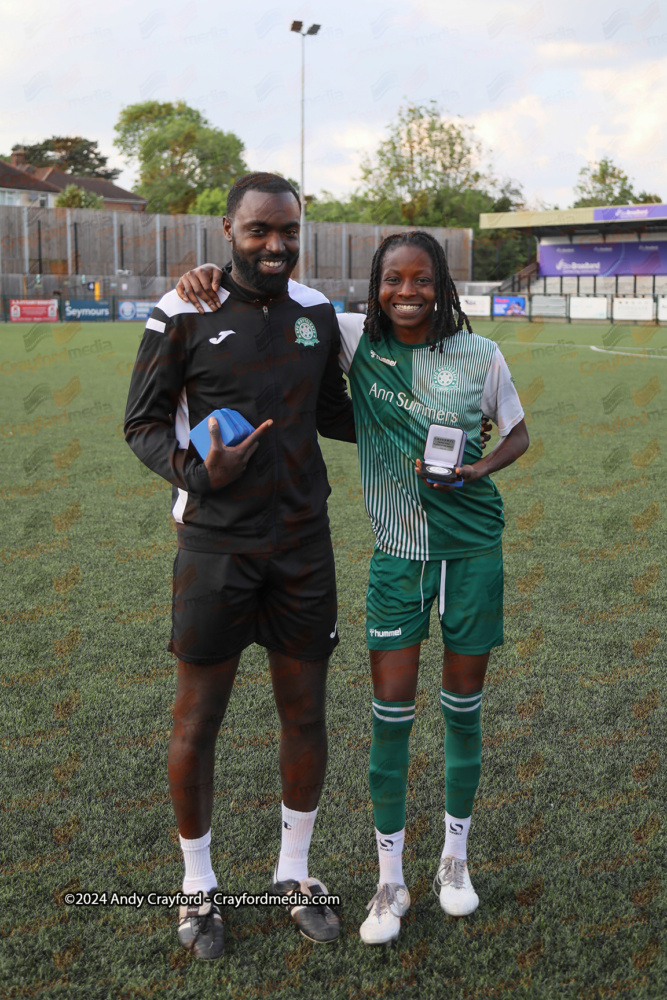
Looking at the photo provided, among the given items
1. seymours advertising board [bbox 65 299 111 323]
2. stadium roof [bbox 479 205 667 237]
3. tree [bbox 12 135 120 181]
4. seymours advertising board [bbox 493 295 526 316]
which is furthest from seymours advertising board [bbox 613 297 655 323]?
tree [bbox 12 135 120 181]

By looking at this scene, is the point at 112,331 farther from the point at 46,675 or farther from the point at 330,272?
the point at 46,675

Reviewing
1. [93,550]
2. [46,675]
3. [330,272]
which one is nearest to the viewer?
[46,675]

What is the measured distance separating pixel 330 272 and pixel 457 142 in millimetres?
21062

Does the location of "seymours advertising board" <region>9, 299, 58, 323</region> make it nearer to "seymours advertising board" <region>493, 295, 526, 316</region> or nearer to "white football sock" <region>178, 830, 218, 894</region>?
"seymours advertising board" <region>493, 295, 526, 316</region>

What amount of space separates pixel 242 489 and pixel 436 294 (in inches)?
31.4

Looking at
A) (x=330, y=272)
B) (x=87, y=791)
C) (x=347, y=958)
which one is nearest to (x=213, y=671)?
(x=347, y=958)

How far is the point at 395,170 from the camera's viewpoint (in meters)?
70.4

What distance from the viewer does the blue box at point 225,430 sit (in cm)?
232

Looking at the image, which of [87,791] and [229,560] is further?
[87,791]

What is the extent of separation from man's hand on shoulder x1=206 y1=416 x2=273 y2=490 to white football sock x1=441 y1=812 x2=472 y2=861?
4.22 feet

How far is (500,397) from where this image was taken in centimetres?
267

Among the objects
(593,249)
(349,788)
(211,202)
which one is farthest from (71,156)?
(349,788)

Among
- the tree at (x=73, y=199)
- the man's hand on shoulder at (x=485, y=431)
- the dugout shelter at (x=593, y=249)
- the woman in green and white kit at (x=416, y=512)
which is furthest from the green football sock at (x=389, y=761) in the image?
the tree at (x=73, y=199)

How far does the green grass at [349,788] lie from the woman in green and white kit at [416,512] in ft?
0.81
